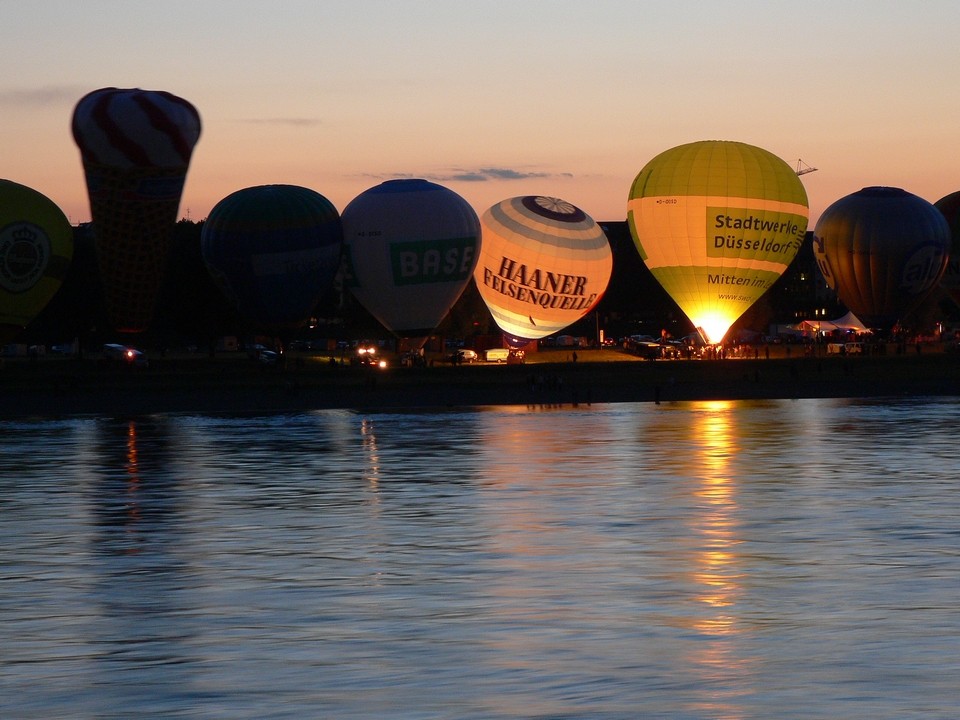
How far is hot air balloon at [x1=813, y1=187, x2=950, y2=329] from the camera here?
9031 centimetres

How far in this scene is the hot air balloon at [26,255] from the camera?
72000 mm

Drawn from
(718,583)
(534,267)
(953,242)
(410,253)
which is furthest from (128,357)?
(718,583)

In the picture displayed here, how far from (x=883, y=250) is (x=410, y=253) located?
28.5 m

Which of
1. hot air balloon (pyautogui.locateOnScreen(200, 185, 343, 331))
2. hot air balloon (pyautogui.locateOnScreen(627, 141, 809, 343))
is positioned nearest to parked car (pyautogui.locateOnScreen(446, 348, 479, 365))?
hot air balloon (pyautogui.locateOnScreen(200, 185, 343, 331))

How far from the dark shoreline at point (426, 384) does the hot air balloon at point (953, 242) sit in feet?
69.4

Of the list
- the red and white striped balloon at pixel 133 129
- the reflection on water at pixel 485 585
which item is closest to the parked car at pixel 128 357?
the red and white striped balloon at pixel 133 129

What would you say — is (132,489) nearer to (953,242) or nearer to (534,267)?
(534,267)

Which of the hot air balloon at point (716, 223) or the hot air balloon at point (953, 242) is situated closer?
the hot air balloon at point (716, 223)

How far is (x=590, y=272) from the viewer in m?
90.1

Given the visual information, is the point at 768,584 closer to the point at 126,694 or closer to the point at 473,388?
→ the point at 126,694

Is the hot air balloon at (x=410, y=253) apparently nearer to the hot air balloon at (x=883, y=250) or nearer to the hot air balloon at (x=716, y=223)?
the hot air balloon at (x=716, y=223)

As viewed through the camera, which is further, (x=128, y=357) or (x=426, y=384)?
(x=128, y=357)

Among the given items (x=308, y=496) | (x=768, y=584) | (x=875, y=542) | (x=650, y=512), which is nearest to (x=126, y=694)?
(x=768, y=584)

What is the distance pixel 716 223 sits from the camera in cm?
7938
